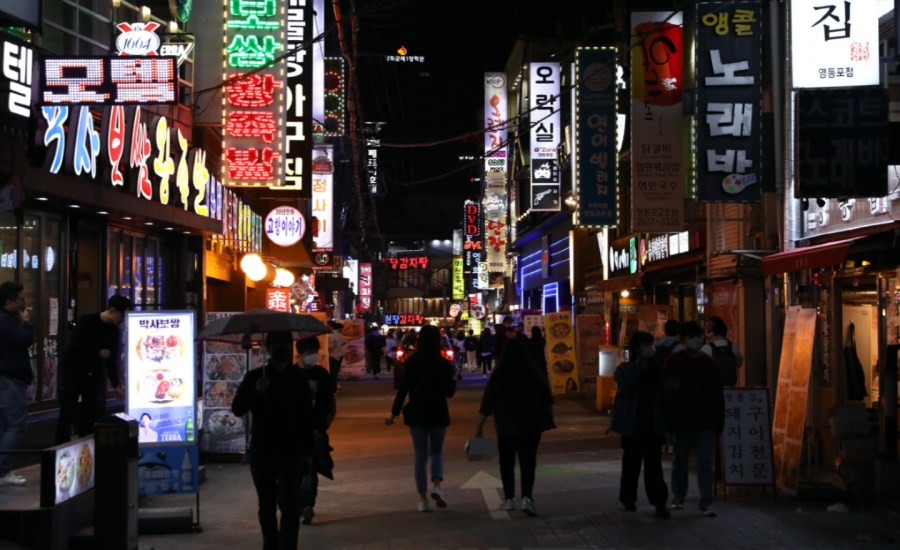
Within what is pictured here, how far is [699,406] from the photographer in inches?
439

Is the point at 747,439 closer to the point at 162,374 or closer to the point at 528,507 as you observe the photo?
the point at 528,507

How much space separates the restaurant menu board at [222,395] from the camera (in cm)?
1551

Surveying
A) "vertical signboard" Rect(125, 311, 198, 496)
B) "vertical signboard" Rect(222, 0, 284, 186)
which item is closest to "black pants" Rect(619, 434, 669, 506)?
"vertical signboard" Rect(125, 311, 198, 496)

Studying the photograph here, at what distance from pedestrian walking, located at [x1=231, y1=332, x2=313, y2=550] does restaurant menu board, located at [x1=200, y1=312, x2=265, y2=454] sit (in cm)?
715

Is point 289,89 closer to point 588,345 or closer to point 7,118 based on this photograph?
point 588,345

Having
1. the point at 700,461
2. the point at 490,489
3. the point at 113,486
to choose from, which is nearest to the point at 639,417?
the point at 700,461

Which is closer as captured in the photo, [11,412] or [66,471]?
[66,471]

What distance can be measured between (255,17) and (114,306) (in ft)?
37.6

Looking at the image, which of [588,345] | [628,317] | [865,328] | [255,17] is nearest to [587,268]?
[588,345]

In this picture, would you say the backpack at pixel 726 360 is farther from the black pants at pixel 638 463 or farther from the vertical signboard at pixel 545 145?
the vertical signboard at pixel 545 145

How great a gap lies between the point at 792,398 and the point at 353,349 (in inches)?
1055

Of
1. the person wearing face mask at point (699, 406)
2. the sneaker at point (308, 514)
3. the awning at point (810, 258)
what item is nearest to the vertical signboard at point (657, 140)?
the awning at point (810, 258)

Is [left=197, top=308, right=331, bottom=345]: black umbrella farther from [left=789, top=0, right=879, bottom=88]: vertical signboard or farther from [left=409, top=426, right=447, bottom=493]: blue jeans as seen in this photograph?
[left=789, top=0, right=879, bottom=88]: vertical signboard

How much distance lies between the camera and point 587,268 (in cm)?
3881
